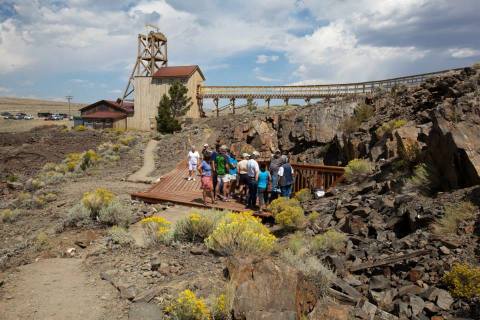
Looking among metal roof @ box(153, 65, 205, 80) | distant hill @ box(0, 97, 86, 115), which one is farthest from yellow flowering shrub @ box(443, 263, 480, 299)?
distant hill @ box(0, 97, 86, 115)

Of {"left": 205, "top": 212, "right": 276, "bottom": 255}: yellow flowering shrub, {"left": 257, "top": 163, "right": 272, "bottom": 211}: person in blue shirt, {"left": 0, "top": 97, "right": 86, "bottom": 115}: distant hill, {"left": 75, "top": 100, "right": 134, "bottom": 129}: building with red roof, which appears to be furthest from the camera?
{"left": 0, "top": 97, "right": 86, "bottom": 115}: distant hill

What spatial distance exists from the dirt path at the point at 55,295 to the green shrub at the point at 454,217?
5.40 meters

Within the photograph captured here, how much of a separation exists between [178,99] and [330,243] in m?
31.1

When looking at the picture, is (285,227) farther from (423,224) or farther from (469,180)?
(469,180)

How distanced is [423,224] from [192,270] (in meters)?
4.23

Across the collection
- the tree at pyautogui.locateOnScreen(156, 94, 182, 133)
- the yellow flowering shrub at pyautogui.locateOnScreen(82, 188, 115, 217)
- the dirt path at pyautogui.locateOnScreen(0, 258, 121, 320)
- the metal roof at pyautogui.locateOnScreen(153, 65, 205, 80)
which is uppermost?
the metal roof at pyautogui.locateOnScreen(153, 65, 205, 80)

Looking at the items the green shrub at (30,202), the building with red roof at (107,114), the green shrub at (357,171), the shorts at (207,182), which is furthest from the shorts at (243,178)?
the building with red roof at (107,114)

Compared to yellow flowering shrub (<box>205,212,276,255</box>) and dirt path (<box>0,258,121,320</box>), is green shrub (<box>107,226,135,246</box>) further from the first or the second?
yellow flowering shrub (<box>205,212,276,255</box>)

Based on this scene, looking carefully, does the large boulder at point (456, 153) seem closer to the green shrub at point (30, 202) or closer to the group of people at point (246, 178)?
the group of people at point (246, 178)

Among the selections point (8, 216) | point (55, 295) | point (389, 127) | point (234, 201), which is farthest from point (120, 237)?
point (389, 127)

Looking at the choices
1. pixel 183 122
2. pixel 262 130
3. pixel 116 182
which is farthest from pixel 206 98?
pixel 116 182

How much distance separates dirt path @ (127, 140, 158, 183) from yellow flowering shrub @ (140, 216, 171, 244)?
9502 mm

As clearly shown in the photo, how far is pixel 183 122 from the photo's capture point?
36.0 metres

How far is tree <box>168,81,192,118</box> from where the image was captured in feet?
118
